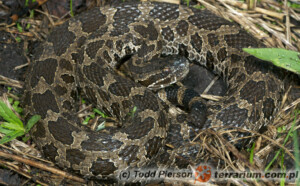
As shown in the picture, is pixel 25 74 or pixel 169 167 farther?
pixel 25 74

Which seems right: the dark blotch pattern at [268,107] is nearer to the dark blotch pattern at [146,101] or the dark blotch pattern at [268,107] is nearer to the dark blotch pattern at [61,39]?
the dark blotch pattern at [146,101]

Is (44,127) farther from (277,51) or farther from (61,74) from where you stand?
(277,51)

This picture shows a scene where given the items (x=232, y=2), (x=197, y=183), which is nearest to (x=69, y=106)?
(x=197, y=183)

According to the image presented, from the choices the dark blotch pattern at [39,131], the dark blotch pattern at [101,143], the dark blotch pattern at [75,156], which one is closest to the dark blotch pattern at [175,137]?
the dark blotch pattern at [101,143]

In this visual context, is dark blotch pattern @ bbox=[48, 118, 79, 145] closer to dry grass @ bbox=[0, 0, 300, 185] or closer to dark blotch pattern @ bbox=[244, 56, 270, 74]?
dry grass @ bbox=[0, 0, 300, 185]

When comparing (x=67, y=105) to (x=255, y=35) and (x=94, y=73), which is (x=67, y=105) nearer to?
(x=94, y=73)

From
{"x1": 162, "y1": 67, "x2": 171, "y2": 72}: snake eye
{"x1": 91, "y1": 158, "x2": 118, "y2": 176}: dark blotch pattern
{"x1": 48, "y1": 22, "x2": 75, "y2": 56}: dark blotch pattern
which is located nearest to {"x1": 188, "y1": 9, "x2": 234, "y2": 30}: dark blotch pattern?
{"x1": 162, "y1": 67, "x2": 171, "y2": 72}: snake eye

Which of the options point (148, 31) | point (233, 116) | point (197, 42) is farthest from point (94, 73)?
point (233, 116)
